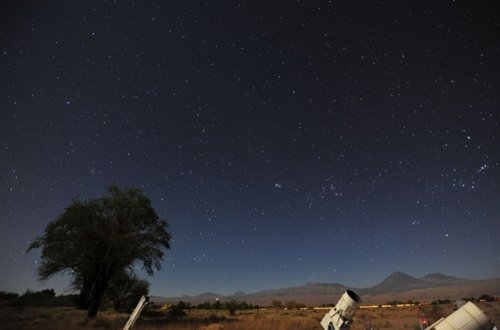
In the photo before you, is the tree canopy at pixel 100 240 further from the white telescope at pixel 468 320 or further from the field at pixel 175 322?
the white telescope at pixel 468 320

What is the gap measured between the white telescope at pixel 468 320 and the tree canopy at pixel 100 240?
23.6m

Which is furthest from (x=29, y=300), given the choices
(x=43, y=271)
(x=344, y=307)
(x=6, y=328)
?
(x=344, y=307)

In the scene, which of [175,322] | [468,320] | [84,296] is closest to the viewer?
[468,320]

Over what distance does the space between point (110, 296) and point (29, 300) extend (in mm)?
19235

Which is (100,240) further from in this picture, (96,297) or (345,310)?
(345,310)

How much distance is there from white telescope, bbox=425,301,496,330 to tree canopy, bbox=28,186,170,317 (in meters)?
23.6

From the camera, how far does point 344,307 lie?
10789 mm

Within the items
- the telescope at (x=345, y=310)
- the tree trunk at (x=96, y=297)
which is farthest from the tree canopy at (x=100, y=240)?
the telescope at (x=345, y=310)

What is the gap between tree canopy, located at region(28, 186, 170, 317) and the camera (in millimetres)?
26812

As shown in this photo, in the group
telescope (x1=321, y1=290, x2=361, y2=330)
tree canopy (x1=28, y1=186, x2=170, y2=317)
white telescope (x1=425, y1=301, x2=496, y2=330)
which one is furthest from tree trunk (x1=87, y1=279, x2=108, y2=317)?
white telescope (x1=425, y1=301, x2=496, y2=330)

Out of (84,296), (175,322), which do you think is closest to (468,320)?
(175,322)

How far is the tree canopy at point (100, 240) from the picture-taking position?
26.8 meters

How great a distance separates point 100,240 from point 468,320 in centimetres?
2481

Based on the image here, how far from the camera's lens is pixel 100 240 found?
2672cm
